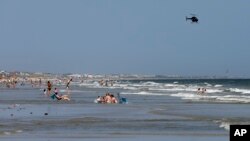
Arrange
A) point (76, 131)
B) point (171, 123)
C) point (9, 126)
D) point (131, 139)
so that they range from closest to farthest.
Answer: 1. point (131, 139)
2. point (76, 131)
3. point (9, 126)
4. point (171, 123)

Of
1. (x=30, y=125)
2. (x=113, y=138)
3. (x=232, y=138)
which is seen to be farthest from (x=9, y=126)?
(x=232, y=138)

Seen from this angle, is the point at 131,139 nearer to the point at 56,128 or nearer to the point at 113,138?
the point at 113,138

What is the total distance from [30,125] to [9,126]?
2.94ft

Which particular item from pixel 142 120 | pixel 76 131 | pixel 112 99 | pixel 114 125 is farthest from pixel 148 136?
pixel 112 99

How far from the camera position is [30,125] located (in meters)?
25.7

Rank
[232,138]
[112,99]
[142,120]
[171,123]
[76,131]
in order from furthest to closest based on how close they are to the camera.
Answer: [112,99], [142,120], [171,123], [76,131], [232,138]

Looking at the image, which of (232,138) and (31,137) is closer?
(232,138)

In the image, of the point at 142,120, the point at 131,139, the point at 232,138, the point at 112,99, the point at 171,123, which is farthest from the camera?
the point at 112,99

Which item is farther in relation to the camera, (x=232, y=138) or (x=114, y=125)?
(x=114, y=125)

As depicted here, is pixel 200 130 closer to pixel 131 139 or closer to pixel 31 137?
pixel 131 139

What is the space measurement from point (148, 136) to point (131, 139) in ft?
3.77

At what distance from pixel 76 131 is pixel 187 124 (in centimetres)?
548

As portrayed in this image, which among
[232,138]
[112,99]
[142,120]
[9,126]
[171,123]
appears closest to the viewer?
[232,138]

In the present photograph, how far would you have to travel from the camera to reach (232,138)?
31.3ft
